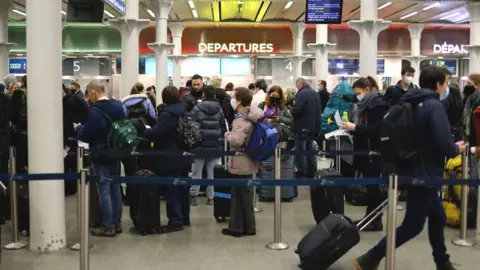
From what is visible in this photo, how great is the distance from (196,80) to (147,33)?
61.8 ft

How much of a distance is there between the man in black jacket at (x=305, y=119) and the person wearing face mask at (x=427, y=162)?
4302 mm

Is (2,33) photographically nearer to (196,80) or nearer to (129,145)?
(196,80)

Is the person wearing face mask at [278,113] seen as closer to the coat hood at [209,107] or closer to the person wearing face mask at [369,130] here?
the person wearing face mask at [369,130]

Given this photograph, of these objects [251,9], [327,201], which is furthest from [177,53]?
[327,201]

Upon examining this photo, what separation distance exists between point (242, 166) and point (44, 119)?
7.02ft

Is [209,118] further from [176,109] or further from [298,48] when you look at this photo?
[298,48]

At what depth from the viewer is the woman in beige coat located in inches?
250

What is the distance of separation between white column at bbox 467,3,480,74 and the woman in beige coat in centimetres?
1236

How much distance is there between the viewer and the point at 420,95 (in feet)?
15.5

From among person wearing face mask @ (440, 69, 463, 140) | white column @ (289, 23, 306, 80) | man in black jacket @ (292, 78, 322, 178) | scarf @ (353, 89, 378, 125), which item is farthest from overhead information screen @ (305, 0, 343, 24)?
white column @ (289, 23, 306, 80)

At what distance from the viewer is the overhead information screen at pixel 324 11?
14.0 meters

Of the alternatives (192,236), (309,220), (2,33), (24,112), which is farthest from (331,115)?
(2,33)

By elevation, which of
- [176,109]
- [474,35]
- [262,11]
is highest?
[262,11]

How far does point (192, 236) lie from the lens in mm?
6488
